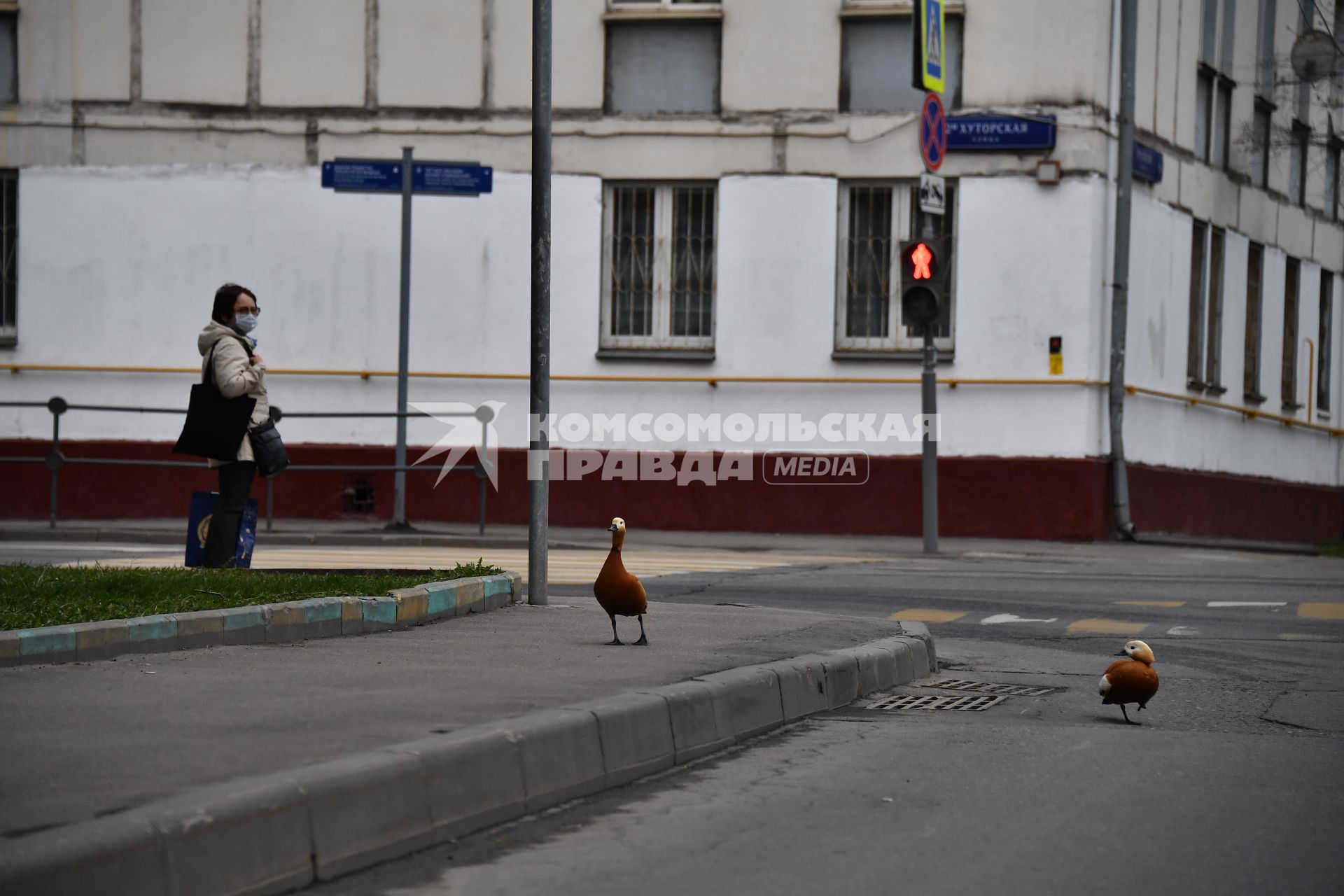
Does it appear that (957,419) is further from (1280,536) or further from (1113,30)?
(1280,536)

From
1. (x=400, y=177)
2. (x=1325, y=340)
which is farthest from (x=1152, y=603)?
(x=1325, y=340)

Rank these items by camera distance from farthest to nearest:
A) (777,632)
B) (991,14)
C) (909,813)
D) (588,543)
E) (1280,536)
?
(1280,536)
(991,14)
(588,543)
(777,632)
(909,813)

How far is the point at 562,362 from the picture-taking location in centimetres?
2130

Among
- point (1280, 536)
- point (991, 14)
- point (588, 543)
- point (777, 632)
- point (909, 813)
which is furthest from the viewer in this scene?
point (1280, 536)

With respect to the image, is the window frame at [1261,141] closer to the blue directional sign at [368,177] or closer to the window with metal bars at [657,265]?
the window with metal bars at [657,265]

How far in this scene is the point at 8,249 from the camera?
72.7 feet

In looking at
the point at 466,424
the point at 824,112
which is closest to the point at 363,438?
the point at 466,424

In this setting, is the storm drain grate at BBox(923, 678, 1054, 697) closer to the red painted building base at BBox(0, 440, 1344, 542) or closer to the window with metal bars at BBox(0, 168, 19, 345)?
the red painted building base at BBox(0, 440, 1344, 542)

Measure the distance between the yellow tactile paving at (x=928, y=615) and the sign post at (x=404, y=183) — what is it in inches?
296

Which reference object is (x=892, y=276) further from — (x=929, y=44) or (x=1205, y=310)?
(x=1205, y=310)

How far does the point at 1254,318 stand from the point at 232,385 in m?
19.2

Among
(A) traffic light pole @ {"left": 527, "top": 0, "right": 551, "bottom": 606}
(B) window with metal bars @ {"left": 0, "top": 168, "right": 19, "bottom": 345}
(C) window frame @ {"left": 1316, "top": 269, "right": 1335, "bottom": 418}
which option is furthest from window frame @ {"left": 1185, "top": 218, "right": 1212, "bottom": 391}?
(A) traffic light pole @ {"left": 527, "top": 0, "right": 551, "bottom": 606}

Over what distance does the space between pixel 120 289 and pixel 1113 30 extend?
38.1 ft

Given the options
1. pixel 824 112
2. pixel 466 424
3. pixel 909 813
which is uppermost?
pixel 824 112
